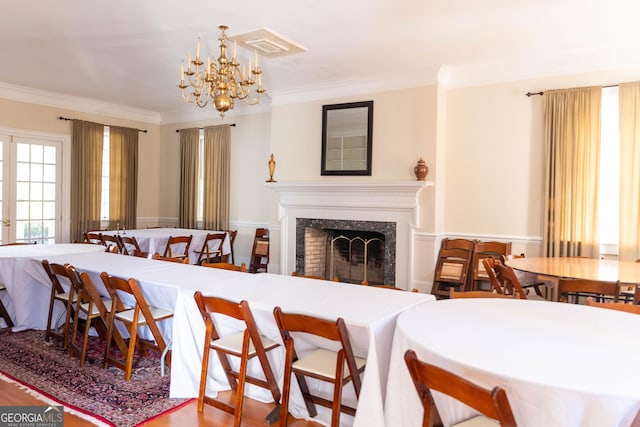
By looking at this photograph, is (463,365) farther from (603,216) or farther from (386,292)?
(603,216)

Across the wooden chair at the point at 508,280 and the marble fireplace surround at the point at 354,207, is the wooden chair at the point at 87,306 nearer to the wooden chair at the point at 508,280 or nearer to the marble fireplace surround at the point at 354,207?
the wooden chair at the point at 508,280

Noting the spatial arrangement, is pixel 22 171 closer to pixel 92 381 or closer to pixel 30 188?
pixel 30 188

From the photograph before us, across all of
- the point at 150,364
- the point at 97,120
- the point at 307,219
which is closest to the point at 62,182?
the point at 97,120

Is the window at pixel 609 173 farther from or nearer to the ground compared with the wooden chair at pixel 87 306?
farther from the ground

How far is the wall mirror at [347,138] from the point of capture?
6.14 meters

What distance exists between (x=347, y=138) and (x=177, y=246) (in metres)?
2.92

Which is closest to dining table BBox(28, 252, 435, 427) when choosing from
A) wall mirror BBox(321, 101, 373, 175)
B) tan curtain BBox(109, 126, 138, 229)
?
wall mirror BBox(321, 101, 373, 175)

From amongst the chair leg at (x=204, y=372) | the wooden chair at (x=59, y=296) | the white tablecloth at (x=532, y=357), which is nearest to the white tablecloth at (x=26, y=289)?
the wooden chair at (x=59, y=296)

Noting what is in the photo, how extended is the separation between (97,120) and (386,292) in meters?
7.18

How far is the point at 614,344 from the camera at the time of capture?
1.74 metres

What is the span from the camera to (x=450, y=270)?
5582 millimetres

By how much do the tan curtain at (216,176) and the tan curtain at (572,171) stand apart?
16.9 feet

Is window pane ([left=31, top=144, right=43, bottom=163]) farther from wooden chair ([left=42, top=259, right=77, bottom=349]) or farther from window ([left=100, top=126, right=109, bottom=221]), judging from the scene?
wooden chair ([left=42, top=259, right=77, bottom=349])

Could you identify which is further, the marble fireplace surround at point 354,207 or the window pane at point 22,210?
the window pane at point 22,210
